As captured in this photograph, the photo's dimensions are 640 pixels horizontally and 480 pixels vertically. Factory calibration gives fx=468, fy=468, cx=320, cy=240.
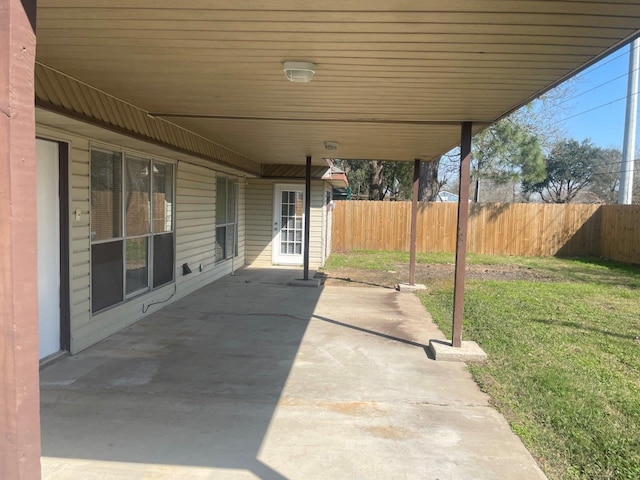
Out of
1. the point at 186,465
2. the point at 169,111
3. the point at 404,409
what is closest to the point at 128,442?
the point at 186,465

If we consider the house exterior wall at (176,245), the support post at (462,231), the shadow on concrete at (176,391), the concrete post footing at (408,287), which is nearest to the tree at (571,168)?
the concrete post footing at (408,287)

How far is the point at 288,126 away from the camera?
6203mm

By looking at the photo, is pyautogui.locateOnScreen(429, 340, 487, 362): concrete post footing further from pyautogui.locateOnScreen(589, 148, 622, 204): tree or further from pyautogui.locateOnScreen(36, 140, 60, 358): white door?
pyautogui.locateOnScreen(589, 148, 622, 204): tree

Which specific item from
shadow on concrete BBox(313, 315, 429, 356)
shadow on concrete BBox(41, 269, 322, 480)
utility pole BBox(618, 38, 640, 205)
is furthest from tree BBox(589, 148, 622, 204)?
shadow on concrete BBox(41, 269, 322, 480)

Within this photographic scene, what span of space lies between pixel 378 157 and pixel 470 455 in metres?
6.97

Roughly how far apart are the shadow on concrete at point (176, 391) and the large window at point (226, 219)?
142 inches

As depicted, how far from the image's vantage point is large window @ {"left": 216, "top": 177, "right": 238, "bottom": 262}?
1027 centimetres

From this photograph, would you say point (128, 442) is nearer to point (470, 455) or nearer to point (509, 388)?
point (470, 455)

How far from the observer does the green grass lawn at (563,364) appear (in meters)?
3.23

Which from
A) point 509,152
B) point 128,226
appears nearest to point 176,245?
point 128,226

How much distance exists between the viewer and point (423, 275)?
11.7m

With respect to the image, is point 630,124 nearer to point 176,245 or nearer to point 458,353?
point 458,353

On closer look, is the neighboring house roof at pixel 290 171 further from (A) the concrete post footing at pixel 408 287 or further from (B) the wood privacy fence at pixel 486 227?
(B) the wood privacy fence at pixel 486 227

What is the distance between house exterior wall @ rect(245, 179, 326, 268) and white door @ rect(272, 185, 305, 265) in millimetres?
138
